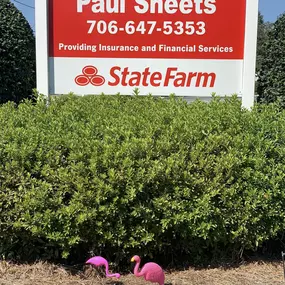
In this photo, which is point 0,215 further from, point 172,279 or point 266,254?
point 266,254

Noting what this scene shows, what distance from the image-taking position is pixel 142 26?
16.4 ft

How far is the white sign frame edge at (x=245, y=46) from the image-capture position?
4934mm

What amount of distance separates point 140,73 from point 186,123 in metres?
1.57

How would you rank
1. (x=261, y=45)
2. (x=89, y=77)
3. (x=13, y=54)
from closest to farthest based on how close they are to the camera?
(x=89, y=77) → (x=13, y=54) → (x=261, y=45)

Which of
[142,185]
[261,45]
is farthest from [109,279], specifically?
[261,45]

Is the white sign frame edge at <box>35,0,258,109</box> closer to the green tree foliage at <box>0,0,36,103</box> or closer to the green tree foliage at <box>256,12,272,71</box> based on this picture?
the green tree foliage at <box>0,0,36,103</box>

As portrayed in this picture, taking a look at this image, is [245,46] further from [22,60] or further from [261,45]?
[261,45]

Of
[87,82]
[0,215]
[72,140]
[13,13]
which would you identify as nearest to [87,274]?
[0,215]

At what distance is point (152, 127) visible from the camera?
3639mm

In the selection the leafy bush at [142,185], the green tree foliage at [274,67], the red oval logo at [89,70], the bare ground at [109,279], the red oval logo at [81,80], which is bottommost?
the bare ground at [109,279]

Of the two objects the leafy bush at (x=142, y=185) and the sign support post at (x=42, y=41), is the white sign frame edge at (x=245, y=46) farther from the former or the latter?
the leafy bush at (x=142, y=185)

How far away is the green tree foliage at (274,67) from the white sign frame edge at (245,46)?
391 centimetres

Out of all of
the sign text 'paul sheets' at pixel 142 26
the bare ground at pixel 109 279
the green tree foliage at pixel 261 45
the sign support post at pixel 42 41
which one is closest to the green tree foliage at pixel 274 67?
the green tree foliage at pixel 261 45

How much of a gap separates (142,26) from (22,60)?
521 cm
